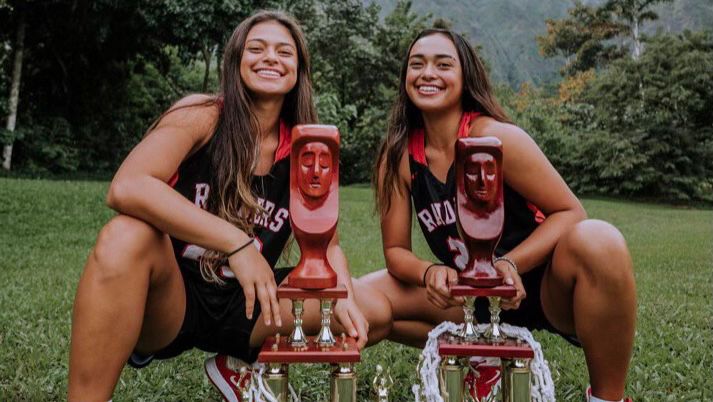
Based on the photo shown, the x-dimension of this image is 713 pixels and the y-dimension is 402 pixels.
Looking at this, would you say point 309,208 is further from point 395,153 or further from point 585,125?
point 585,125

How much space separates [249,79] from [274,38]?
0.50ft

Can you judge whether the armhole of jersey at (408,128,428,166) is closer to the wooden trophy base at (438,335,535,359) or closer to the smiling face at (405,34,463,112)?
the smiling face at (405,34,463,112)

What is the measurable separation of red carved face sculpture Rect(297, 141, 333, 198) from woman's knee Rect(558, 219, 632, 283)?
0.80m

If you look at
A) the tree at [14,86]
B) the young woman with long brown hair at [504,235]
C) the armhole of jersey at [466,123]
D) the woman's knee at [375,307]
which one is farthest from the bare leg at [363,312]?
the tree at [14,86]

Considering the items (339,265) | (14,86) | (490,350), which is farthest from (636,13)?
(490,350)

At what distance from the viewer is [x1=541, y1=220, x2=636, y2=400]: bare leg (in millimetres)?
1774

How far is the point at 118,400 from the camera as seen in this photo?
8.45 ft

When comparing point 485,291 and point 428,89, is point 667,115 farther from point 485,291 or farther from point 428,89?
point 485,291

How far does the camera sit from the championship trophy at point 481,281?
1.37m

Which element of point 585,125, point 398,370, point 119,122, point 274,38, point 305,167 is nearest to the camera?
point 305,167

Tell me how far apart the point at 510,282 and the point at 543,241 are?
1.61 feet

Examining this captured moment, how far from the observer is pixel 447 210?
221cm

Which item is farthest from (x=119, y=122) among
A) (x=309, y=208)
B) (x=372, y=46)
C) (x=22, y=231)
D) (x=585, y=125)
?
(x=309, y=208)

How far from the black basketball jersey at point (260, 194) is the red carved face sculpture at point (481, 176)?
34.2 inches
